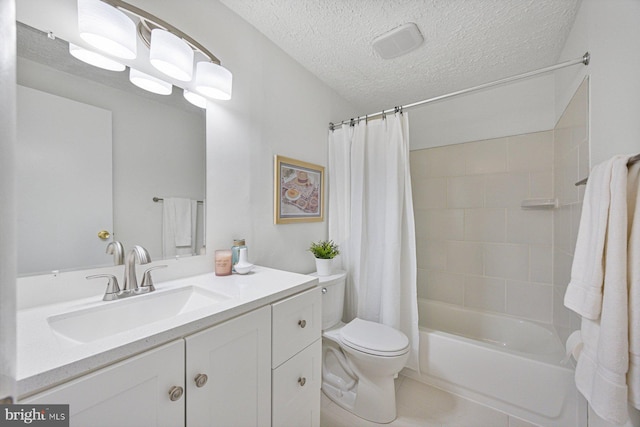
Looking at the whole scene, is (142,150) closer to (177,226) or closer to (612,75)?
(177,226)

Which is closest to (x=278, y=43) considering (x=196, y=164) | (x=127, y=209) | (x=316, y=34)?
(x=316, y=34)

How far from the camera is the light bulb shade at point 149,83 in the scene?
1025 mm

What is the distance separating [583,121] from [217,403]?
2.10 meters

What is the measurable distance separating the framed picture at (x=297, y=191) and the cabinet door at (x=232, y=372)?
2.91ft

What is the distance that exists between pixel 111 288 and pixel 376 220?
5.15 feet

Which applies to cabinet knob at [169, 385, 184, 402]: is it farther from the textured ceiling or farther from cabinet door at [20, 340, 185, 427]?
the textured ceiling

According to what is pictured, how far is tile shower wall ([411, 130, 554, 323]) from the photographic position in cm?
193

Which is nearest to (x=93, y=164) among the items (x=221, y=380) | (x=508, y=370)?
(x=221, y=380)

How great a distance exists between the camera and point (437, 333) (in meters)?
1.71

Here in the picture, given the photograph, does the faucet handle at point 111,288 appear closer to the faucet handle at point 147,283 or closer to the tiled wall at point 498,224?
the faucet handle at point 147,283

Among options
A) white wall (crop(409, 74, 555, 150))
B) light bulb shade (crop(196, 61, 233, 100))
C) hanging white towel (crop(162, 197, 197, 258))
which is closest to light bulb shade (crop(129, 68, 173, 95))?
light bulb shade (crop(196, 61, 233, 100))

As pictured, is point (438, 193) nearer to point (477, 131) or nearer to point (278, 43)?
point (477, 131)

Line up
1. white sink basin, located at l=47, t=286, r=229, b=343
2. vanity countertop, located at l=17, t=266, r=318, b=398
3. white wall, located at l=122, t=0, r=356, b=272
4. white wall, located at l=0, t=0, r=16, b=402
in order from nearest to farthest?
white wall, located at l=0, t=0, r=16, b=402, vanity countertop, located at l=17, t=266, r=318, b=398, white sink basin, located at l=47, t=286, r=229, b=343, white wall, located at l=122, t=0, r=356, b=272

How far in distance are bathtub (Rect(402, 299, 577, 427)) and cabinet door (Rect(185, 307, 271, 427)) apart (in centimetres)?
132
